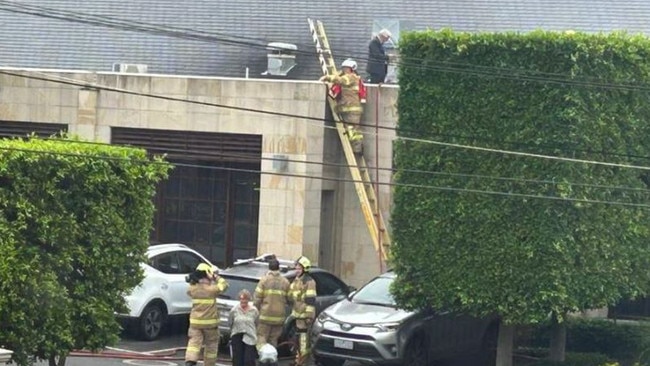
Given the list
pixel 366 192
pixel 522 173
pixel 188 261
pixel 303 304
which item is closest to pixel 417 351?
pixel 303 304

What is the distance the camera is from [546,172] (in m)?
22.5

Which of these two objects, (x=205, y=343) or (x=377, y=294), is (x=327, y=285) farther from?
(x=205, y=343)

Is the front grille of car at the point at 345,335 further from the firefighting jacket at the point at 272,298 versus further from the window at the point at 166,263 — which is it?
the window at the point at 166,263

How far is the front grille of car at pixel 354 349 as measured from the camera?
76.1 ft

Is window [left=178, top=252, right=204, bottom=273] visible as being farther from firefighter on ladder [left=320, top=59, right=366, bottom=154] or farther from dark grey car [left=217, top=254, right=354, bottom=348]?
firefighter on ladder [left=320, top=59, right=366, bottom=154]

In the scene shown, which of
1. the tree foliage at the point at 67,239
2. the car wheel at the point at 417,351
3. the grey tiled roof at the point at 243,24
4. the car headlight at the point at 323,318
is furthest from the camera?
the grey tiled roof at the point at 243,24

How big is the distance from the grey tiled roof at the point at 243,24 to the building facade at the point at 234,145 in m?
2.64

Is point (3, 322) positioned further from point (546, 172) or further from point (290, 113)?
point (290, 113)

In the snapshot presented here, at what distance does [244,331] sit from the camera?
22.9m

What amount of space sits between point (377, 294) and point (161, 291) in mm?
3951

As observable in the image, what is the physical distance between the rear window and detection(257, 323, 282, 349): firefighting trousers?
1.21m

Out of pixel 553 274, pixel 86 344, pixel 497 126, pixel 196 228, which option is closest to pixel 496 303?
pixel 553 274

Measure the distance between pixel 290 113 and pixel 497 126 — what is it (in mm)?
7547

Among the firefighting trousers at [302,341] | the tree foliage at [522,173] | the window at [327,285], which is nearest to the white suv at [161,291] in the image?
the window at [327,285]
